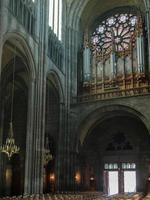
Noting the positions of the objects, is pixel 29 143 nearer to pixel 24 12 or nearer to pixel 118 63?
pixel 24 12

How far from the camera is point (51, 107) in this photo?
1123 inches

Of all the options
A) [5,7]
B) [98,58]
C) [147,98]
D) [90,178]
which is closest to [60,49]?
[98,58]

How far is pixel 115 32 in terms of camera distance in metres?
31.1

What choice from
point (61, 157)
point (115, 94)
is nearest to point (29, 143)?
point (61, 157)

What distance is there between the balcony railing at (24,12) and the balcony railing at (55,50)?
11.1 feet

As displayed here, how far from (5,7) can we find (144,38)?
1256 centimetres

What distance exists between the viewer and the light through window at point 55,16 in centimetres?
2631

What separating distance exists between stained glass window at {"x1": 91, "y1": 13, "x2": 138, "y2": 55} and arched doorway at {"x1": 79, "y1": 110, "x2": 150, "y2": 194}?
6.07 meters

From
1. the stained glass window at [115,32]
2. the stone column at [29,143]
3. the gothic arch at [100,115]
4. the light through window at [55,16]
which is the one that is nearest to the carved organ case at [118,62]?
the stained glass window at [115,32]

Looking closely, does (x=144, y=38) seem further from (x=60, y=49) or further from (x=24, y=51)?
(x=24, y=51)

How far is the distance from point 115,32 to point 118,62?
4.55 meters

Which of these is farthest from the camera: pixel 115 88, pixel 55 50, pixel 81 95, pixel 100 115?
pixel 81 95

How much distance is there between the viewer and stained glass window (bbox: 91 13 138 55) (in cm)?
3012

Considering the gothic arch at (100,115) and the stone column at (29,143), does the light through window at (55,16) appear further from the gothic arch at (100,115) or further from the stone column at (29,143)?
the stone column at (29,143)
